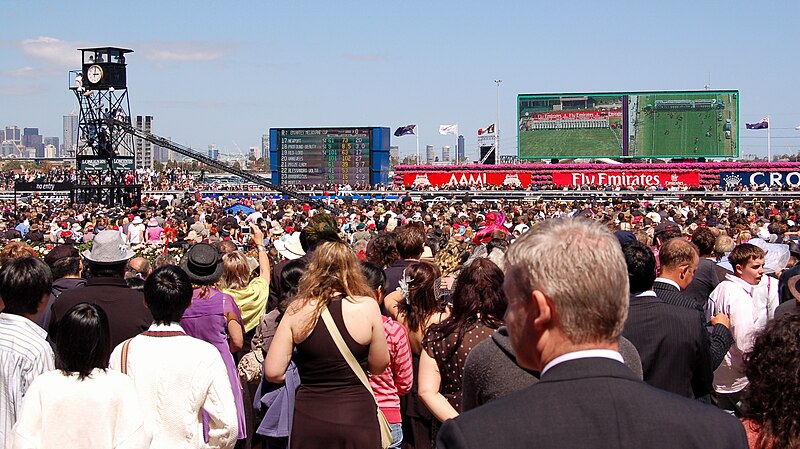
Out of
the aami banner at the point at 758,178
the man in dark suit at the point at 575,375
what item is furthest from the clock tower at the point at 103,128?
the man in dark suit at the point at 575,375

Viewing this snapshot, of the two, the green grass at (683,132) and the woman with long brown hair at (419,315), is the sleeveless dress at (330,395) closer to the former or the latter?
the woman with long brown hair at (419,315)

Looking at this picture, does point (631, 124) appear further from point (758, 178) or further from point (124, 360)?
point (124, 360)

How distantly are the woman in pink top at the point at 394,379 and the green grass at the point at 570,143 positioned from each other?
5468 cm

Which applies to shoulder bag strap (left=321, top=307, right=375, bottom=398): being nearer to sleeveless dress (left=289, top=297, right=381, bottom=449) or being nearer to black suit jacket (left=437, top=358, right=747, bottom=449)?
sleeveless dress (left=289, top=297, right=381, bottom=449)

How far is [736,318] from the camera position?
6.79m

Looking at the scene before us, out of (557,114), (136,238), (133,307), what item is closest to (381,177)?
(557,114)

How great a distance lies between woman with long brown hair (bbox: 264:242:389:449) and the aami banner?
54.1m

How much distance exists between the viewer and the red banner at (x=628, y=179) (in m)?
57.5

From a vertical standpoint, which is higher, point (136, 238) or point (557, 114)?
point (557, 114)

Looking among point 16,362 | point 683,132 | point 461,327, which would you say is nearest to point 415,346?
point 461,327

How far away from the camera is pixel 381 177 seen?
60.9m

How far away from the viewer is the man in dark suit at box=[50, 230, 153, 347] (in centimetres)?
561

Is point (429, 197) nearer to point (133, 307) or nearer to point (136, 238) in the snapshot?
point (136, 238)

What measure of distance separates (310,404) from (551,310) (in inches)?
107
